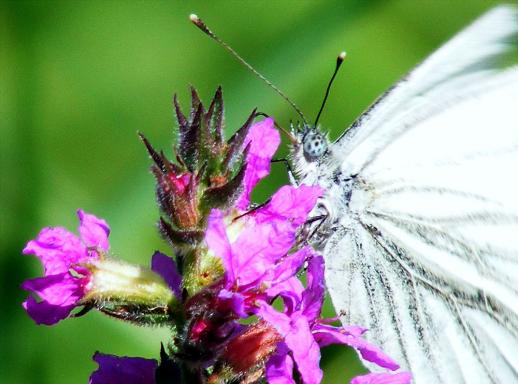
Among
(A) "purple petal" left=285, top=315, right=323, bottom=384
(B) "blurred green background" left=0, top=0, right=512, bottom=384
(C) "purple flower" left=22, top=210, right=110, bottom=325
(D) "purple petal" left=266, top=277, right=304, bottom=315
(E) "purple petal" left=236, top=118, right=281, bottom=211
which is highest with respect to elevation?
(B) "blurred green background" left=0, top=0, right=512, bottom=384

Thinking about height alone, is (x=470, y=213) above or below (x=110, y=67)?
below

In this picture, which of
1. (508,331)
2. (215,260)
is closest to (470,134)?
(508,331)

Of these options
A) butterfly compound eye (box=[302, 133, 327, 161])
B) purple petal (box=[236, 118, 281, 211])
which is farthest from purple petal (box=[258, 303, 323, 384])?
butterfly compound eye (box=[302, 133, 327, 161])

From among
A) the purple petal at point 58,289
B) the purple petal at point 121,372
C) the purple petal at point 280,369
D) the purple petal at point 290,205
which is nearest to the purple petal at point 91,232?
the purple petal at point 58,289

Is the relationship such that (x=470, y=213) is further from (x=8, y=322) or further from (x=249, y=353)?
(x=8, y=322)

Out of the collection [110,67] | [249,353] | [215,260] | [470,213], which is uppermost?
[110,67]

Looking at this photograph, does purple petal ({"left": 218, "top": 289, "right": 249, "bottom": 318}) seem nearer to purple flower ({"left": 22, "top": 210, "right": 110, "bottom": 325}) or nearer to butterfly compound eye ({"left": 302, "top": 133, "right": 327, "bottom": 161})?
purple flower ({"left": 22, "top": 210, "right": 110, "bottom": 325})
